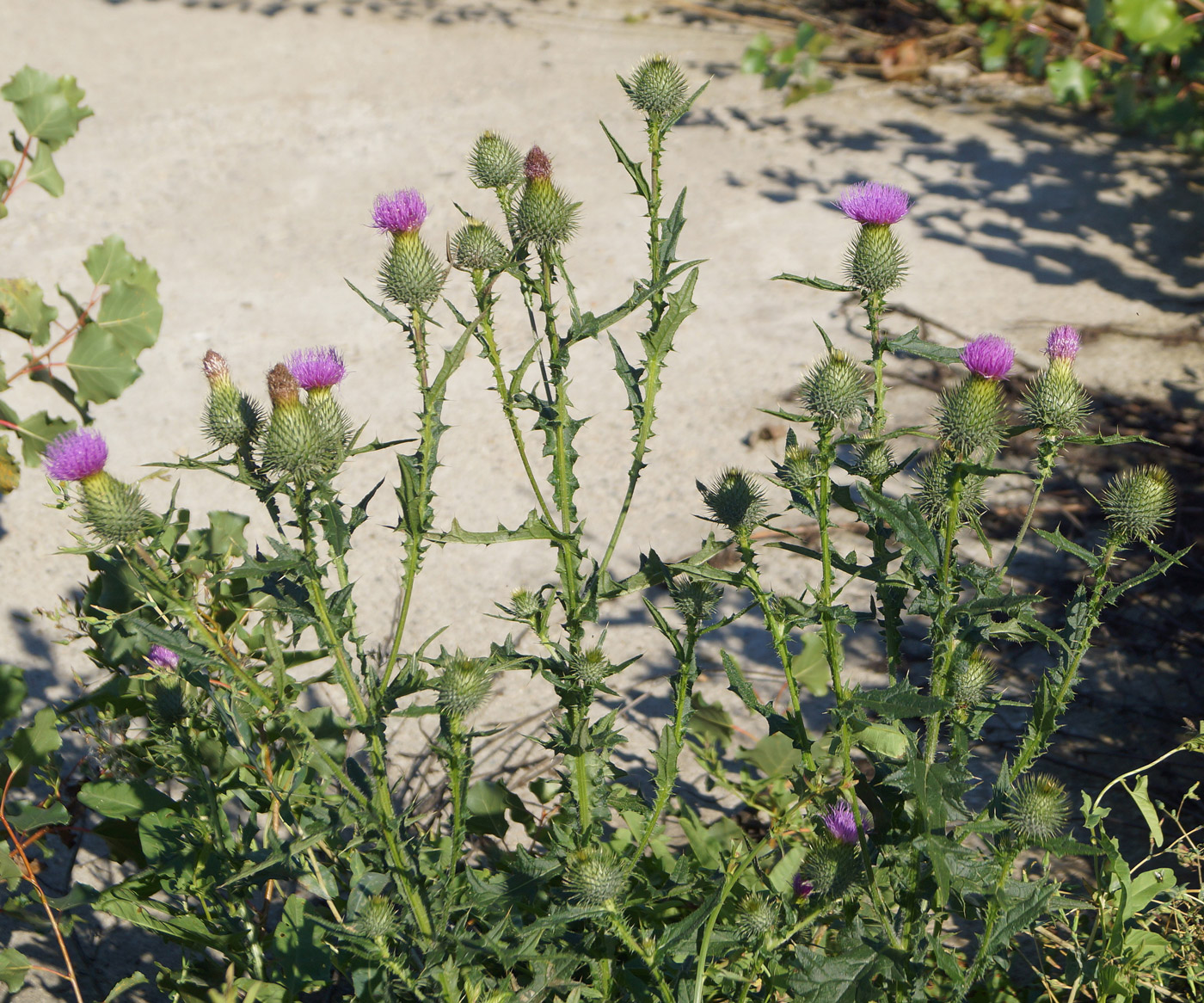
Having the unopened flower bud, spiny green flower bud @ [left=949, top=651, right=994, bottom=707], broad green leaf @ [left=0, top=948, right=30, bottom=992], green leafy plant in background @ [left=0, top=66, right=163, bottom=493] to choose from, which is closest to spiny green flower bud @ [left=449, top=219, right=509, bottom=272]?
the unopened flower bud

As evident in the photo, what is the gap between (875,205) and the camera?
2.17 metres

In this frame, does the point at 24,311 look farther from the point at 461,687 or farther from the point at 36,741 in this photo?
the point at 461,687

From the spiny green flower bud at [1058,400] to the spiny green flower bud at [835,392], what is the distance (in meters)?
0.30

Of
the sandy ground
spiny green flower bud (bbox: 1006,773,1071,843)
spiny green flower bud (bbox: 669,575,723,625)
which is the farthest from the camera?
the sandy ground

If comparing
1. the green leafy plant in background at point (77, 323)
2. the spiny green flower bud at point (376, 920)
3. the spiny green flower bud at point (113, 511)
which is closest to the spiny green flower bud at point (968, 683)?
the spiny green flower bud at point (376, 920)

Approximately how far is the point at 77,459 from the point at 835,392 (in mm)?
1333

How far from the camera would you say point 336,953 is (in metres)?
2.35

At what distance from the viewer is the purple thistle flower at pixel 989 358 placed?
1.97 m

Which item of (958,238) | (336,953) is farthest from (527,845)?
(958,238)

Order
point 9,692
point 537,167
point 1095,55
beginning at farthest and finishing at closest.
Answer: point 1095,55, point 9,692, point 537,167

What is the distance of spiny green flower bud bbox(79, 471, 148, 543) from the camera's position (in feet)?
6.27

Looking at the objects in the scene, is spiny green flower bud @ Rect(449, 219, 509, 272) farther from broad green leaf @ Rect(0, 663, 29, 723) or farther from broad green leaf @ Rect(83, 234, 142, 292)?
broad green leaf @ Rect(83, 234, 142, 292)

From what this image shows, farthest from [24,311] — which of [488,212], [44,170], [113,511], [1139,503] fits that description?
[488,212]

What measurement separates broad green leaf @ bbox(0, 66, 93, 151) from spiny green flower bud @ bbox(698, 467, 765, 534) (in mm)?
2417
